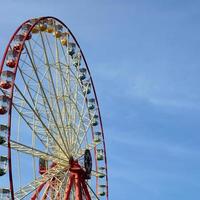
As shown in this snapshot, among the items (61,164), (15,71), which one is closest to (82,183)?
(61,164)

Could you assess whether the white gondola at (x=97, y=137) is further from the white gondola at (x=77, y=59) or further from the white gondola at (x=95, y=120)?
the white gondola at (x=77, y=59)

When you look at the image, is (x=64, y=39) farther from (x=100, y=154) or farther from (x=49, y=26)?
(x=100, y=154)

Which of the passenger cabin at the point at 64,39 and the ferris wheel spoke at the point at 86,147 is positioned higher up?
the passenger cabin at the point at 64,39

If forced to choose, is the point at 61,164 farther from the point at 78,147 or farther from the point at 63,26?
the point at 63,26

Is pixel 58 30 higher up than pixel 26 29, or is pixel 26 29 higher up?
pixel 58 30

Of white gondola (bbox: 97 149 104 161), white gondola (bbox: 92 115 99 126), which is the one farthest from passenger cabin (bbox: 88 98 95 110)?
white gondola (bbox: 97 149 104 161)

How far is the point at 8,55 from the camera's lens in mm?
38719

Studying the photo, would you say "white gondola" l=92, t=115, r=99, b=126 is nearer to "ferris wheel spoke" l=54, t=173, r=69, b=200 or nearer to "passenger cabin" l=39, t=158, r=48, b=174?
"passenger cabin" l=39, t=158, r=48, b=174

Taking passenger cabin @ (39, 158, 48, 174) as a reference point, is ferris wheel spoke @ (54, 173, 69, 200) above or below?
below

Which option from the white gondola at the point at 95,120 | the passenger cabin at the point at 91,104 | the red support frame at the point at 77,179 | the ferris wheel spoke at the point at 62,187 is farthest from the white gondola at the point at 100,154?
the ferris wheel spoke at the point at 62,187

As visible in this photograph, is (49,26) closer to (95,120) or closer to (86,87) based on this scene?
(86,87)

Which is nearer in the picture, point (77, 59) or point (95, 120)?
point (77, 59)

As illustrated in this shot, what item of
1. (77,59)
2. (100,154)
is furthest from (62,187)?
(77,59)

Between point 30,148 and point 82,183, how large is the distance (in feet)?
20.0
